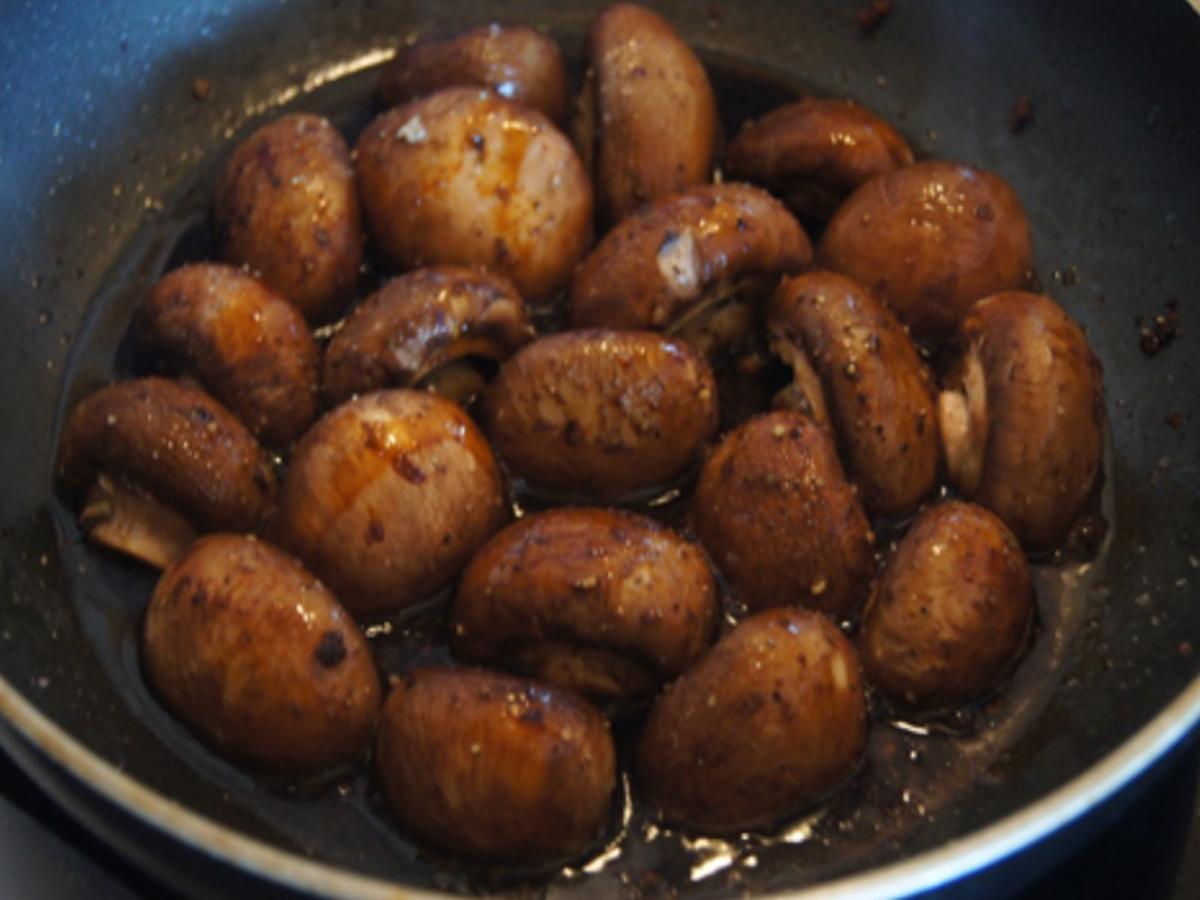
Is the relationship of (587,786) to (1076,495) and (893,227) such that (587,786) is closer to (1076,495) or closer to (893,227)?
(1076,495)

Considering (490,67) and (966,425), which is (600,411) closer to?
(966,425)

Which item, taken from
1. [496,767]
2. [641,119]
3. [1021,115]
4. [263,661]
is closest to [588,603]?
[496,767]

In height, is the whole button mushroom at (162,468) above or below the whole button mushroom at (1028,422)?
above

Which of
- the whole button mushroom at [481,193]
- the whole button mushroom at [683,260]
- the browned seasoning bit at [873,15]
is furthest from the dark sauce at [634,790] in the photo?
the browned seasoning bit at [873,15]

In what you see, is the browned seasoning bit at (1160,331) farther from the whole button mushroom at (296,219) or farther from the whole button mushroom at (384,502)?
the whole button mushroom at (296,219)

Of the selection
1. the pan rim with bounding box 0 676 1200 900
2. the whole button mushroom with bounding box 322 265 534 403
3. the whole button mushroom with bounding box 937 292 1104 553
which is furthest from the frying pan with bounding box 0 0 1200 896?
the whole button mushroom with bounding box 322 265 534 403

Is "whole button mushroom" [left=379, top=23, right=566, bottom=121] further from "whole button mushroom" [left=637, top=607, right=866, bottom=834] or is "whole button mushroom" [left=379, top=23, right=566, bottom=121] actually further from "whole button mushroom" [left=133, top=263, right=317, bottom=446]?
"whole button mushroom" [left=637, top=607, right=866, bottom=834]

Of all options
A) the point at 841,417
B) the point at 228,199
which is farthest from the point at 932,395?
the point at 228,199
